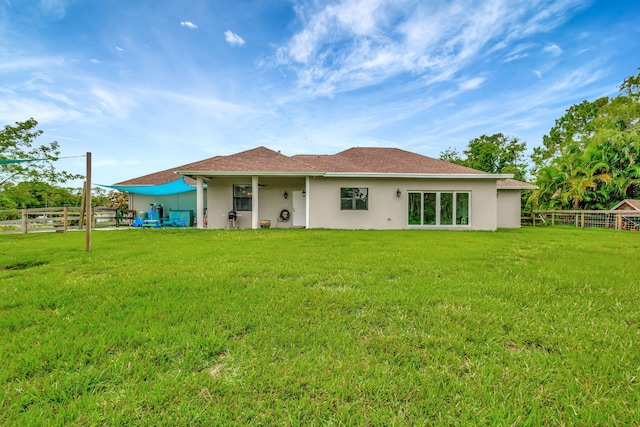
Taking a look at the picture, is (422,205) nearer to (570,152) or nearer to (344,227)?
(344,227)

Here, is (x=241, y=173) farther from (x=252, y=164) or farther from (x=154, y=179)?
(x=154, y=179)

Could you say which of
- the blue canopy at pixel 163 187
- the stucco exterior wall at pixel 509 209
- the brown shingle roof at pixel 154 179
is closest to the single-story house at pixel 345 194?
the blue canopy at pixel 163 187

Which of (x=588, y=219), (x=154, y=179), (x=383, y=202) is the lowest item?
(x=588, y=219)

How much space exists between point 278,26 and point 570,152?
22.5 metres

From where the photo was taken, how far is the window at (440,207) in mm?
13758

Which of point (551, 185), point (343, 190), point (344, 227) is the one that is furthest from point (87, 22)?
point (551, 185)

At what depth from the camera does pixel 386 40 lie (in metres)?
14.4

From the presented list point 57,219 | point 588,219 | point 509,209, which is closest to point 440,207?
point 509,209

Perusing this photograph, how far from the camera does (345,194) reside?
13609 mm

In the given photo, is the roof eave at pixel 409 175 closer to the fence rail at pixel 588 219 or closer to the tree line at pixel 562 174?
the fence rail at pixel 588 219

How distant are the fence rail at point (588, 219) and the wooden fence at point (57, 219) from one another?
82.5 feet

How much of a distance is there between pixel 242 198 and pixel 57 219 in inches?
320

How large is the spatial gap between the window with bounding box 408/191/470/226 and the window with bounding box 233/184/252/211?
8.25 metres

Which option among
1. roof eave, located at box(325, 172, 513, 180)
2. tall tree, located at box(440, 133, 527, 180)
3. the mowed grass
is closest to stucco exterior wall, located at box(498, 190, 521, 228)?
roof eave, located at box(325, 172, 513, 180)
